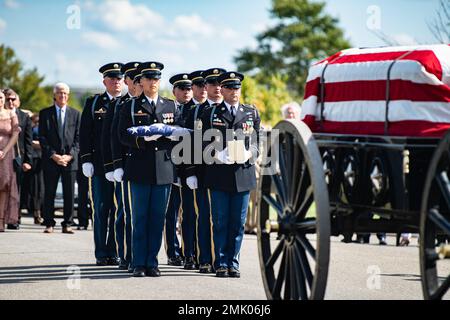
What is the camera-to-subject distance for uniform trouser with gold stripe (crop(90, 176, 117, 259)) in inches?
428

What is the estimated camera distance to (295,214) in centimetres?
690

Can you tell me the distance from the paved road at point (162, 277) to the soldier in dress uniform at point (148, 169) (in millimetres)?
317

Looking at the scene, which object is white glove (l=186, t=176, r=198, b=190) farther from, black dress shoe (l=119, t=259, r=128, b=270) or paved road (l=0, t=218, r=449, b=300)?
black dress shoe (l=119, t=259, r=128, b=270)

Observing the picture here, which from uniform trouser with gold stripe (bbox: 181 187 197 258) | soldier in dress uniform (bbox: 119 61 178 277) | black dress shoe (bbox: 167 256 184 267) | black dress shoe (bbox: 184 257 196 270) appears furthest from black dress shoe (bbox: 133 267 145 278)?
black dress shoe (bbox: 167 256 184 267)

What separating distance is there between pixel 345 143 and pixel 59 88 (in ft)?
27.3

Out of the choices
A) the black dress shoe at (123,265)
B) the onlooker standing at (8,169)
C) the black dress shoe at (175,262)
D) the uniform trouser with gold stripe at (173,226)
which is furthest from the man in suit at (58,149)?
the black dress shoe at (123,265)

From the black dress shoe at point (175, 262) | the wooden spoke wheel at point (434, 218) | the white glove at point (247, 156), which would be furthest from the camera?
the black dress shoe at point (175, 262)

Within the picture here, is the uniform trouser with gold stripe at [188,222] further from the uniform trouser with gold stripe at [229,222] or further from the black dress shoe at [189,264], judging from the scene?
the uniform trouser with gold stripe at [229,222]

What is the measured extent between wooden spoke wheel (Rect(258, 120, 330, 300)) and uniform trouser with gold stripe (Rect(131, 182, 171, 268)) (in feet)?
7.02

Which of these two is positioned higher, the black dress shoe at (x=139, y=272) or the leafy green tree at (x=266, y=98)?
the leafy green tree at (x=266, y=98)

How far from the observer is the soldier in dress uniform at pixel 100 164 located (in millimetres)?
10875

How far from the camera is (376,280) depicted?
949 cm

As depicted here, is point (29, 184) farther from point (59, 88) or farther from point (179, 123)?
point (179, 123)
